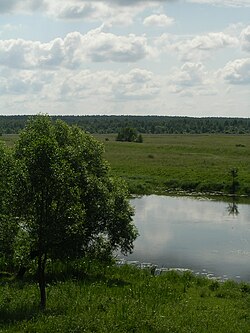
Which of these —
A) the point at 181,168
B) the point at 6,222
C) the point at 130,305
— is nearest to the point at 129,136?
the point at 181,168

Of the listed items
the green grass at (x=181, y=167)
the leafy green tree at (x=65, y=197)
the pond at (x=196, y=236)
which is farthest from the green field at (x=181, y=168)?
the leafy green tree at (x=65, y=197)

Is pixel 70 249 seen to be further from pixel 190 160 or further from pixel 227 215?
pixel 190 160

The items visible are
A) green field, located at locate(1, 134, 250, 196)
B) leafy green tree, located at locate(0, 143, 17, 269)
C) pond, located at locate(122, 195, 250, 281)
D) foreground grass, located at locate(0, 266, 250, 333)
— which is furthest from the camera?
green field, located at locate(1, 134, 250, 196)

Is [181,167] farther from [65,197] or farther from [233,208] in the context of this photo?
[65,197]

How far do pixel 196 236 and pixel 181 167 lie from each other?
1541 inches

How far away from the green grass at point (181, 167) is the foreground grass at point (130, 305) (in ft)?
133

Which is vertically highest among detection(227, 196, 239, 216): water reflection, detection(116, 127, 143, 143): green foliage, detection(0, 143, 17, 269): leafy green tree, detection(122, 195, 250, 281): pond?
detection(116, 127, 143, 143): green foliage

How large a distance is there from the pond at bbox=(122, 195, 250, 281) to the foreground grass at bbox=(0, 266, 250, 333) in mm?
5041

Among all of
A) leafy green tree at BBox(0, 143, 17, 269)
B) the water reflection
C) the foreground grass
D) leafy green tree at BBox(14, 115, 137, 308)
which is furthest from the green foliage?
leafy green tree at BBox(0, 143, 17, 269)

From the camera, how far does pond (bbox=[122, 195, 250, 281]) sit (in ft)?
108

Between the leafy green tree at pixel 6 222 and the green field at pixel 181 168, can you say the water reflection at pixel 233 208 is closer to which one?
the green field at pixel 181 168

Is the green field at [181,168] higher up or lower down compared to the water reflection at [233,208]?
higher up

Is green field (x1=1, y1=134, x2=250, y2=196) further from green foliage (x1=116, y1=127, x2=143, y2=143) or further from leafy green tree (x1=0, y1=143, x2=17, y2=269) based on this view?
leafy green tree (x1=0, y1=143, x2=17, y2=269)

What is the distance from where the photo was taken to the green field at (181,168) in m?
68.7
